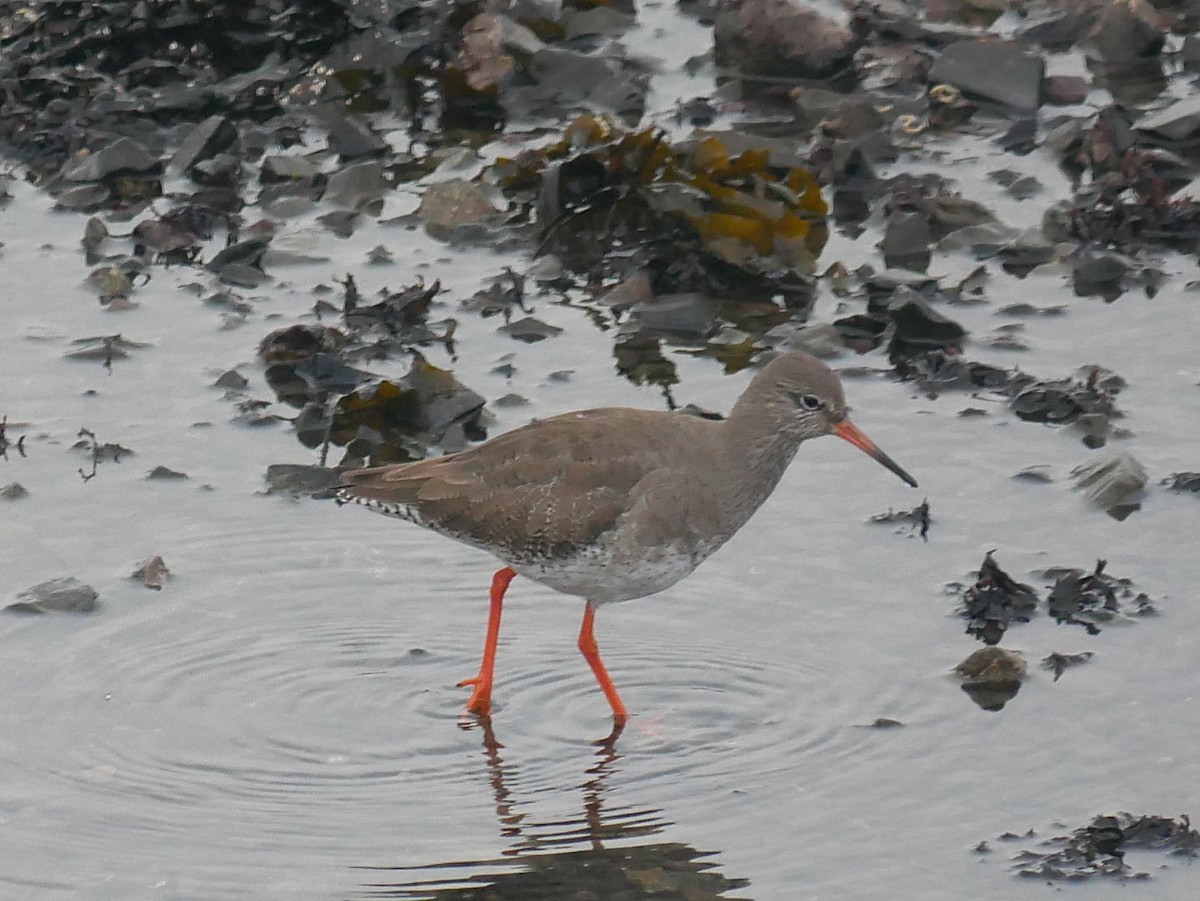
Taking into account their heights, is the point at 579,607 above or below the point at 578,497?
below

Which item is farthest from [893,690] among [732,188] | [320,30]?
[320,30]

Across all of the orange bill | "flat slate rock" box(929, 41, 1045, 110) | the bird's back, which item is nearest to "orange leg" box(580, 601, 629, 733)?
the bird's back

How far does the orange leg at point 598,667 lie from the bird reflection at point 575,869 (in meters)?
0.60

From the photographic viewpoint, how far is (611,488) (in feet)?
23.6

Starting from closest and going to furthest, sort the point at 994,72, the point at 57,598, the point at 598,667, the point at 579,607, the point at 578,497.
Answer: the point at 598,667 → the point at 578,497 → the point at 57,598 → the point at 579,607 → the point at 994,72

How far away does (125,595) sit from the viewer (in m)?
7.65

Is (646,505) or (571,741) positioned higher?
(646,505)

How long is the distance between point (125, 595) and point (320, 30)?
20.1 feet

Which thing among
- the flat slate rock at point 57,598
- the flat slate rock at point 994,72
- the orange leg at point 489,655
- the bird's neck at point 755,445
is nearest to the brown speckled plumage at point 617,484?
the bird's neck at point 755,445

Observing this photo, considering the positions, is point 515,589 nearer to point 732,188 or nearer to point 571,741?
point 571,741

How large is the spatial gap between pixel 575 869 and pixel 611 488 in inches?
64.2

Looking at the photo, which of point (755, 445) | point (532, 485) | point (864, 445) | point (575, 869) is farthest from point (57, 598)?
point (864, 445)

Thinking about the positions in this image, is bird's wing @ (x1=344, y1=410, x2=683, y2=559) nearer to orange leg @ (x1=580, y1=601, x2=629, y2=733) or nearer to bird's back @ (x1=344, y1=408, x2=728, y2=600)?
bird's back @ (x1=344, y1=408, x2=728, y2=600)

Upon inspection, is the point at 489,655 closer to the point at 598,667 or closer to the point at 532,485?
the point at 598,667
